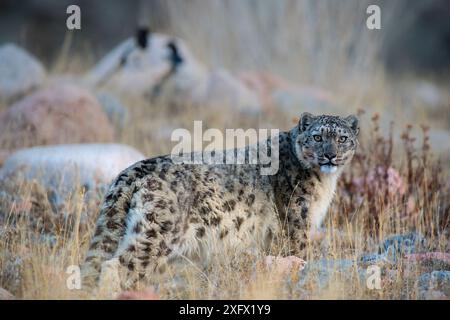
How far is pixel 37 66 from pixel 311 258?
34.7ft

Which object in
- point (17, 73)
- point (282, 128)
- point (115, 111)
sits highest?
point (17, 73)

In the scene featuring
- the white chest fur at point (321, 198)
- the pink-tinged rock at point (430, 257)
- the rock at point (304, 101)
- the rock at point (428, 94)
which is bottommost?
the pink-tinged rock at point (430, 257)

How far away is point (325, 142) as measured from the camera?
768 centimetres

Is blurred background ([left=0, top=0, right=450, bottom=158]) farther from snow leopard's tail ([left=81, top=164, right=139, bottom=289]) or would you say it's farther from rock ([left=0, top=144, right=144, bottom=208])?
snow leopard's tail ([left=81, top=164, right=139, bottom=289])

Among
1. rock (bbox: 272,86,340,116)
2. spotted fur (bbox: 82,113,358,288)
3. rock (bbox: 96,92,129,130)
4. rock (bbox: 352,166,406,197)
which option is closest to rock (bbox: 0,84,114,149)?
rock (bbox: 96,92,129,130)

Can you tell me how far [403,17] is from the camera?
25.8 m

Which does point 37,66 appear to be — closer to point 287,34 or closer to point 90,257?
point 287,34

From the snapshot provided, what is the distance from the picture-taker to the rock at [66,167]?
32.1 ft

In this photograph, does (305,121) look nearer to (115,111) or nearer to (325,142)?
(325,142)

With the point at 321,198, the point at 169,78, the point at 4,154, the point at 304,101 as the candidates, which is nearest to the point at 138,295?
the point at 321,198

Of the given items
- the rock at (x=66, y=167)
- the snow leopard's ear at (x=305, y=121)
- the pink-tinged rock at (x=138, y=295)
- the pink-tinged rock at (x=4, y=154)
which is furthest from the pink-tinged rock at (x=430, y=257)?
the pink-tinged rock at (x=4, y=154)

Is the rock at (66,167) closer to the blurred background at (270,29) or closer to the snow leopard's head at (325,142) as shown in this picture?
the snow leopard's head at (325,142)

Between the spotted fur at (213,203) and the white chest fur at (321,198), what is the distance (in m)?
0.01

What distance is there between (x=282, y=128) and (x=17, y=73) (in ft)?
18.6
